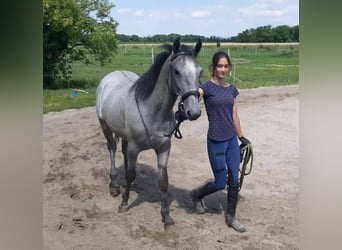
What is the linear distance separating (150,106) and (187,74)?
0.76 feet

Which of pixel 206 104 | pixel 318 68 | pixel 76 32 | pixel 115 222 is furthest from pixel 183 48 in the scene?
pixel 115 222

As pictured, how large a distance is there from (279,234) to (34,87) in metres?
1.09

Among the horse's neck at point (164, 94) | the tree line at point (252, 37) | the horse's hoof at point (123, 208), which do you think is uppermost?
the tree line at point (252, 37)

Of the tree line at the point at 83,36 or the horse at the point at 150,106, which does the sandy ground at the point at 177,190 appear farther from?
the tree line at the point at 83,36

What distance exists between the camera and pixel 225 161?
1.67 metres

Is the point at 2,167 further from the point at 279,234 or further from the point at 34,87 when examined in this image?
the point at 279,234

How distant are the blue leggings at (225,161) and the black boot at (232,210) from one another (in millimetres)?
28

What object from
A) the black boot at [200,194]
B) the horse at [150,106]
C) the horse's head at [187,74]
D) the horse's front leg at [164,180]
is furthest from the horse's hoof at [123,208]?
the horse's head at [187,74]

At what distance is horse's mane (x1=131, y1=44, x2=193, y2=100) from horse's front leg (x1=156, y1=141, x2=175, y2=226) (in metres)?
0.21

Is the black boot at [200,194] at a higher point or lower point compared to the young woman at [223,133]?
lower

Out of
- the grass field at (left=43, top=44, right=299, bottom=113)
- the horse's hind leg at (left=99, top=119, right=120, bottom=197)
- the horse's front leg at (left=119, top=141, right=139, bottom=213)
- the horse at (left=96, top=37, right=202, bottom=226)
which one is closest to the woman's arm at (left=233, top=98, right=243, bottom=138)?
the grass field at (left=43, top=44, right=299, bottom=113)

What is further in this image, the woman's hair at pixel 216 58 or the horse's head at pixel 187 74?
the woman's hair at pixel 216 58

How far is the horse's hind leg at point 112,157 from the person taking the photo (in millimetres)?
1760

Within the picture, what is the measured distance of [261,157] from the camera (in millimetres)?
1782
